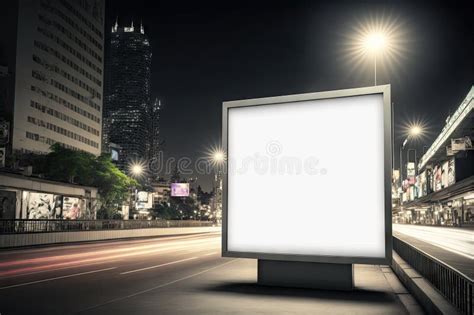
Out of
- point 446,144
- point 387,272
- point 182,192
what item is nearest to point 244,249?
point 387,272

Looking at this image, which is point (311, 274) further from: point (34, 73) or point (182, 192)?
point (34, 73)

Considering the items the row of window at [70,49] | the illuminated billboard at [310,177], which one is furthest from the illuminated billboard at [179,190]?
the illuminated billboard at [310,177]

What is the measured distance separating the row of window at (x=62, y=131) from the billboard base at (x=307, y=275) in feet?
353

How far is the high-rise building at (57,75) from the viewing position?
4318 inches

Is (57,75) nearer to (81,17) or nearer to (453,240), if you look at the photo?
(81,17)

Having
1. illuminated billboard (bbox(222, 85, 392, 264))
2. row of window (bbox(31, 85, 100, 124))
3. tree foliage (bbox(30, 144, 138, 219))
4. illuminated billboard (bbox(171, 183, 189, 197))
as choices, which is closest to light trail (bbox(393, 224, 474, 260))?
illuminated billboard (bbox(222, 85, 392, 264))

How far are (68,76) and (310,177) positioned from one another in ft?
419

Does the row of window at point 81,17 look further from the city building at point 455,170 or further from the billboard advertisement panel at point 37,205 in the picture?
the billboard advertisement panel at point 37,205

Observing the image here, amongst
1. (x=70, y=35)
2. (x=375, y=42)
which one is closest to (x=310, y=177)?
(x=375, y=42)

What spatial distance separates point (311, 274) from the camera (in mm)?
11906

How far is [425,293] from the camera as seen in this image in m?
9.63

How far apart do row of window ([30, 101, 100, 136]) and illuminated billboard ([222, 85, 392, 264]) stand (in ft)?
356

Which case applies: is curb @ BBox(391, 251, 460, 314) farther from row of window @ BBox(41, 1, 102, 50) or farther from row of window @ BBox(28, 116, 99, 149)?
row of window @ BBox(41, 1, 102, 50)

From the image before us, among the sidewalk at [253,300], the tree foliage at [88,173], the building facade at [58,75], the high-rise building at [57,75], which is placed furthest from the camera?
the building facade at [58,75]
